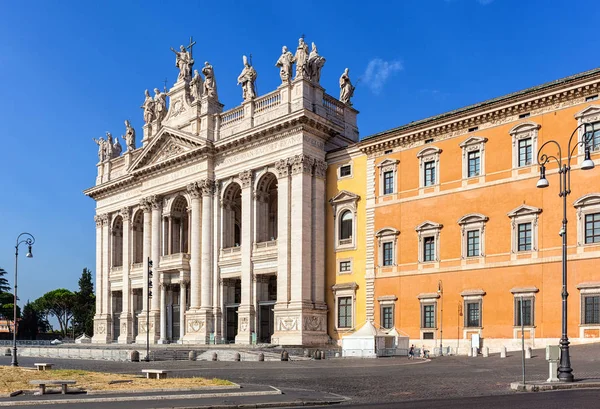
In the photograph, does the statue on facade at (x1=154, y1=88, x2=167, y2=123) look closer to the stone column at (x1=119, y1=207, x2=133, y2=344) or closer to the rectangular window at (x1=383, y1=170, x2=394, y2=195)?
the stone column at (x1=119, y1=207, x2=133, y2=344)

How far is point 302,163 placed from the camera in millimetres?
47312

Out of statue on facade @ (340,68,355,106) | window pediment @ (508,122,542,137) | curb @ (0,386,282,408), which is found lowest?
curb @ (0,386,282,408)

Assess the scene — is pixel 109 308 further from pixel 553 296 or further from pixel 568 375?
pixel 568 375

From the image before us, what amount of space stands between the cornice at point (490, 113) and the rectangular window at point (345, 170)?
5.62 ft

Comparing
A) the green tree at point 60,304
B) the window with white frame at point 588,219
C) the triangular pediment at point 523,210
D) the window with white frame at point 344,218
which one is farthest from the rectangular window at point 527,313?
the green tree at point 60,304

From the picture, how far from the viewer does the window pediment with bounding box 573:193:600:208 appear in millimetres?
35781

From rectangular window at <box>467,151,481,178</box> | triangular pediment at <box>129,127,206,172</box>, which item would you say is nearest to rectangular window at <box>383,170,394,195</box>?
rectangular window at <box>467,151,481,178</box>

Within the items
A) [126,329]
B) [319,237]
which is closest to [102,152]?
[126,329]

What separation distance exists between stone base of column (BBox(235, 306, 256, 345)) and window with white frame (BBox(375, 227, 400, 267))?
10.2 m

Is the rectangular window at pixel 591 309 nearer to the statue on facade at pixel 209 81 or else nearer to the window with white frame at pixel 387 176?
the window with white frame at pixel 387 176

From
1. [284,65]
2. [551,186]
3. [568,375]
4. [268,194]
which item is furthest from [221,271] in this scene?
[568,375]

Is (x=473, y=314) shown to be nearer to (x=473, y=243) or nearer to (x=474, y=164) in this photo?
(x=473, y=243)

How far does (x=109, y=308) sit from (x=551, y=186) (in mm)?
43551

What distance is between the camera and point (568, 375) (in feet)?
71.5
